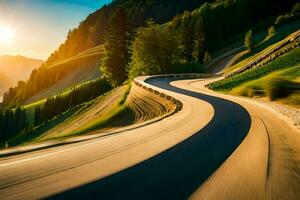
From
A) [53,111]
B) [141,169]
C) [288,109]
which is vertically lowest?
[53,111]

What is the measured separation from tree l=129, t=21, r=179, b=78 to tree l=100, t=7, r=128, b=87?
450cm

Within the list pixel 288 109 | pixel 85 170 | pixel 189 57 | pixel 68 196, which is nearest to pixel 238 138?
pixel 85 170

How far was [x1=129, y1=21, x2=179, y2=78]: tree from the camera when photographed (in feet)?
201

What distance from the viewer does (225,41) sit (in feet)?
363

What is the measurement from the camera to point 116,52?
6812cm

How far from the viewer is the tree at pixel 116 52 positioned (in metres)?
67.8

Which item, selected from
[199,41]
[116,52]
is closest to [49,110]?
[199,41]

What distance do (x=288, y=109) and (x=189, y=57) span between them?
8366 cm

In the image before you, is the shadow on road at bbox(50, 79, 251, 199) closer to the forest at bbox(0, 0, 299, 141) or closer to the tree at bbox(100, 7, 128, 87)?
the forest at bbox(0, 0, 299, 141)

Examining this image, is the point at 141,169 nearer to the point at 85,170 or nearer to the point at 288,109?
the point at 85,170

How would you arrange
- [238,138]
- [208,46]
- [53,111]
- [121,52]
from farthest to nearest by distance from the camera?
→ [53,111], [208,46], [121,52], [238,138]

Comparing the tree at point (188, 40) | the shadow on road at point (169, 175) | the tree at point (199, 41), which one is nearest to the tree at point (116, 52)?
the tree at point (188, 40)

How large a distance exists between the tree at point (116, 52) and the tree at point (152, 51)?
4.50 m

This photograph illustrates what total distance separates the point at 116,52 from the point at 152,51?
9384mm
